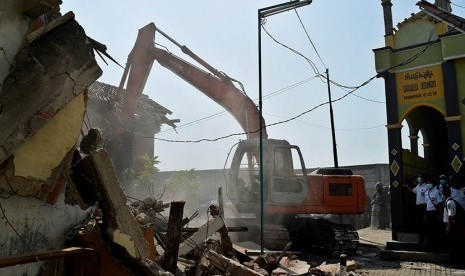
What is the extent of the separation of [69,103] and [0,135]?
3.10ft

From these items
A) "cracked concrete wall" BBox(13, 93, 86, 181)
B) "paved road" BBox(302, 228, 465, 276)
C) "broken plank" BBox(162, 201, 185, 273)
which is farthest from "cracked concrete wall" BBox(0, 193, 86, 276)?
"paved road" BBox(302, 228, 465, 276)

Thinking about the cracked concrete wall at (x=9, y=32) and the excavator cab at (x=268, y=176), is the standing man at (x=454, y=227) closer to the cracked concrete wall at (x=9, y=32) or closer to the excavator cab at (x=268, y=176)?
the excavator cab at (x=268, y=176)

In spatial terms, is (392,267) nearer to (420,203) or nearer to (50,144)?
(420,203)

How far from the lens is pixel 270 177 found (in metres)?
10.8

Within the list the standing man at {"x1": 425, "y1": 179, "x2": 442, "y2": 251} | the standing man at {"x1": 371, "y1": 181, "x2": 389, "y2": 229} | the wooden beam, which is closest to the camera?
the wooden beam

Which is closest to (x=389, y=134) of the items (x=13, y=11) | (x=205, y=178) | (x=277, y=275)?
(x=277, y=275)

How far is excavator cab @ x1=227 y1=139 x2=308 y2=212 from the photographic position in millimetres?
10898

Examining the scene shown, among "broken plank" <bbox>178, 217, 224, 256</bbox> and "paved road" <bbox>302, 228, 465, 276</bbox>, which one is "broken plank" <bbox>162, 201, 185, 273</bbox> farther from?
"paved road" <bbox>302, 228, 465, 276</bbox>

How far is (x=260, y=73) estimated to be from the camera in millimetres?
9578

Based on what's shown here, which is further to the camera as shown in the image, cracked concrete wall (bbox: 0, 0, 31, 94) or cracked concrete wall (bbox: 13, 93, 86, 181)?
cracked concrete wall (bbox: 13, 93, 86, 181)

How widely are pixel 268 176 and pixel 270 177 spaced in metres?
0.06

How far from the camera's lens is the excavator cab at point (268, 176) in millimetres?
10898

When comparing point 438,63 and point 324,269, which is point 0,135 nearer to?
point 324,269

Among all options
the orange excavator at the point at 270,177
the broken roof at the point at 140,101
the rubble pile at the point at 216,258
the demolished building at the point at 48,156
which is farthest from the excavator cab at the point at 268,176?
the broken roof at the point at 140,101
